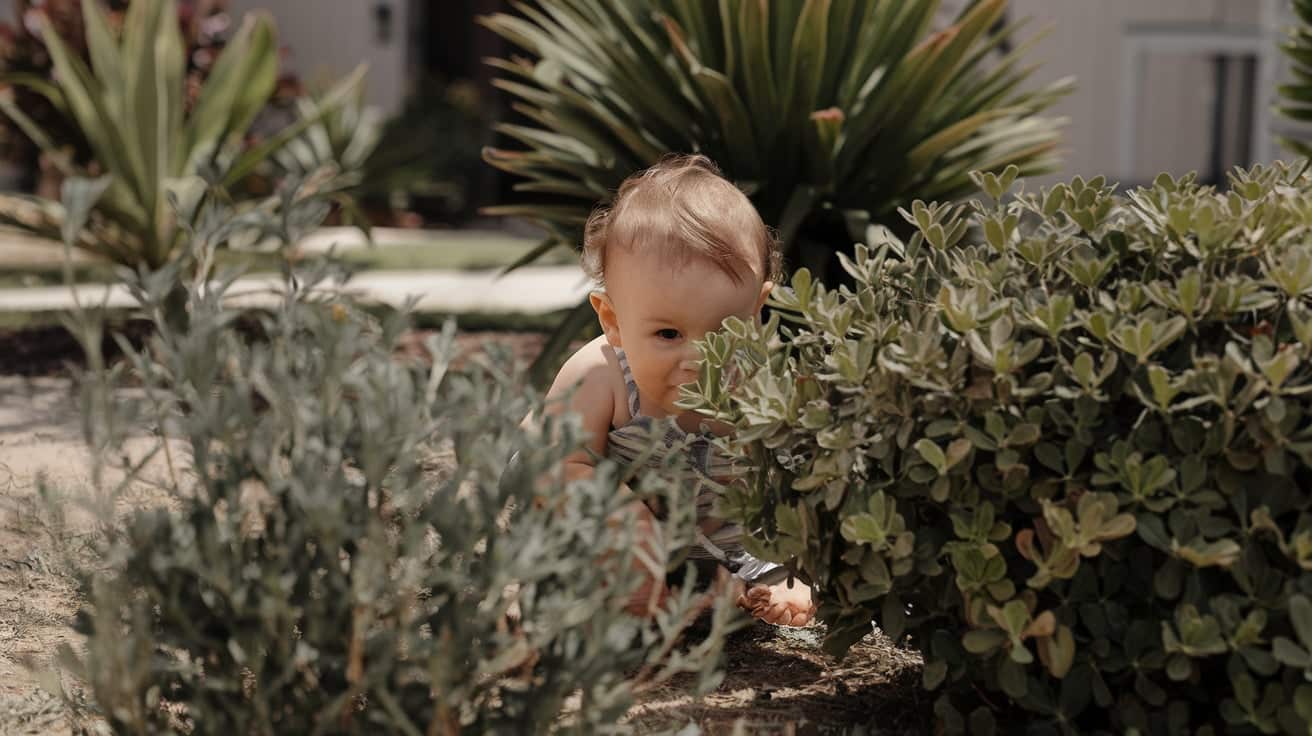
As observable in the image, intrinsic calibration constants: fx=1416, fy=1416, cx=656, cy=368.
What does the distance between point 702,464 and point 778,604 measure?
301 mm

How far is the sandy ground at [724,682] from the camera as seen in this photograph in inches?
85.5

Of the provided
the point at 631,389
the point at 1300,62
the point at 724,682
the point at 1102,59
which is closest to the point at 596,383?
the point at 631,389

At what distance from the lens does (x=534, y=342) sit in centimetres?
604

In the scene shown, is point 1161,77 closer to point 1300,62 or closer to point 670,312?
point 1300,62

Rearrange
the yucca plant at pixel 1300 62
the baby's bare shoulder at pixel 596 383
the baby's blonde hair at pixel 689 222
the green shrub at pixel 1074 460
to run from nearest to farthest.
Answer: the green shrub at pixel 1074 460 → the baby's blonde hair at pixel 689 222 → the baby's bare shoulder at pixel 596 383 → the yucca plant at pixel 1300 62

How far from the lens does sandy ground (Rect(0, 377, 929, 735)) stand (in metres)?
2.17

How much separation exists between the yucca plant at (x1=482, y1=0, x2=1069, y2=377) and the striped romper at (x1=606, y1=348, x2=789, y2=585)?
157 centimetres

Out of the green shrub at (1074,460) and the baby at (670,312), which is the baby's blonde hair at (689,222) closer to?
the baby at (670,312)

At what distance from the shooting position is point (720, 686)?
236 centimetres

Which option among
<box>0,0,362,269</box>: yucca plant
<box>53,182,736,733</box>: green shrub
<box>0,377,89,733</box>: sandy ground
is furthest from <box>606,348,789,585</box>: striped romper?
<box>0,0,362,269</box>: yucca plant

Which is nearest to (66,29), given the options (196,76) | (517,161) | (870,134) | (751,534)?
(196,76)

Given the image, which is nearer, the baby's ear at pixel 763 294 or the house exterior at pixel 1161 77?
the baby's ear at pixel 763 294

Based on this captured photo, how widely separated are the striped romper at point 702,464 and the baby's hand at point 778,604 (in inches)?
1.4

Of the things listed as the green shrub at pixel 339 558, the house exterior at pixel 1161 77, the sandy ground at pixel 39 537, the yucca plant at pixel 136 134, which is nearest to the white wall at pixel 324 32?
the house exterior at pixel 1161 77
